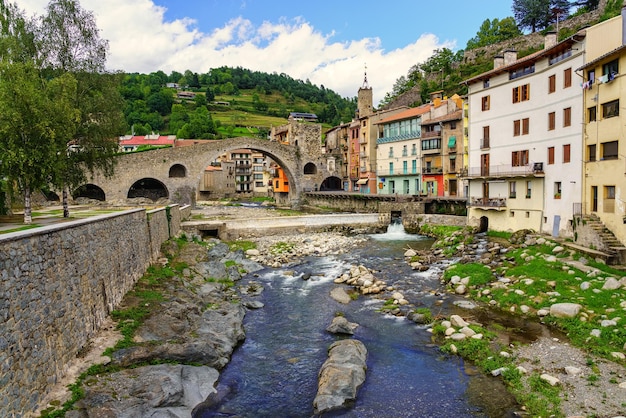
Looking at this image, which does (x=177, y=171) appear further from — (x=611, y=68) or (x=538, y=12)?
(x=538, y=12)

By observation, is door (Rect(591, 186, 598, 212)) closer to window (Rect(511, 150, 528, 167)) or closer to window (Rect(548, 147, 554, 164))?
window (Rect(548, 147, 554, 164))

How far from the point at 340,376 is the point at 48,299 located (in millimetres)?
7334

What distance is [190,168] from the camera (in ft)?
196

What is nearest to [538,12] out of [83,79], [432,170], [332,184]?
[332,184]

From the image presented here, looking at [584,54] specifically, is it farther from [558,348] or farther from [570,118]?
[558,348]

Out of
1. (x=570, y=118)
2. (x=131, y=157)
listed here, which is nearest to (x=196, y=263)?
(x=570, y=118)

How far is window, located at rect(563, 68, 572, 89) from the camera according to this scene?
23.0 m

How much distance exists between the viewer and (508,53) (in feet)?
107

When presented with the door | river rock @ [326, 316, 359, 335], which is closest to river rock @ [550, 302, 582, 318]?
river rock @ [326, 316, 359, 335]

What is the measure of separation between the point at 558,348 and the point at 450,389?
4.01m

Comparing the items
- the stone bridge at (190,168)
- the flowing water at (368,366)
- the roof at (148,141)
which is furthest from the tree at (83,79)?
the roof at (148,141)

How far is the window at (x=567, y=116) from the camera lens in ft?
75.8

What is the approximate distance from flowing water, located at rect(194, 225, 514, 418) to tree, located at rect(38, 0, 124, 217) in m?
10.6

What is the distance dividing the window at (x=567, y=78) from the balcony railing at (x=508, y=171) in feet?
15.7
